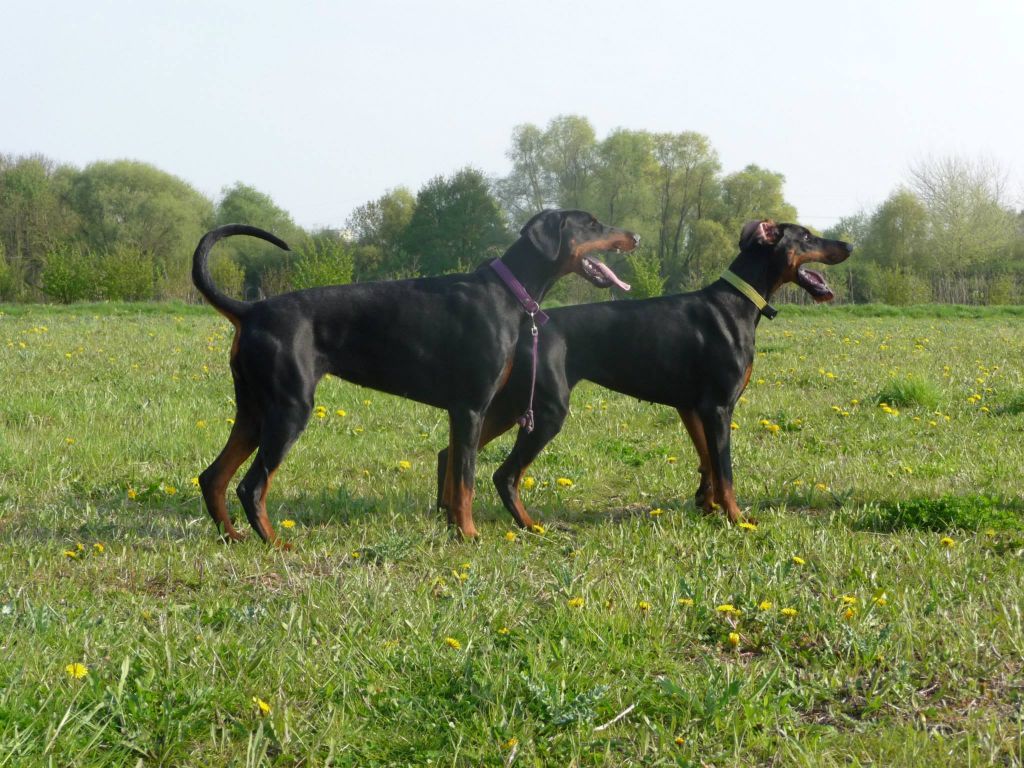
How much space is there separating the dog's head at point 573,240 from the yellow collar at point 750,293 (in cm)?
69

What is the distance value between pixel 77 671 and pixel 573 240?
11.0 feet

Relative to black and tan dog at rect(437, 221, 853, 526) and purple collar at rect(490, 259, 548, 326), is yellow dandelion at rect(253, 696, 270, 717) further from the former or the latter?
purple collar at rect(490, 259, 548, 326)

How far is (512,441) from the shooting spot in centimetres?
694

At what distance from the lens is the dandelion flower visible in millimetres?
2408

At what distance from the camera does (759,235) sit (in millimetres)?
5438

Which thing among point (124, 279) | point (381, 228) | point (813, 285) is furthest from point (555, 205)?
point (813, 285)

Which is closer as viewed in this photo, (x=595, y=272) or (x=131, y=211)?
(x=595, y=272)

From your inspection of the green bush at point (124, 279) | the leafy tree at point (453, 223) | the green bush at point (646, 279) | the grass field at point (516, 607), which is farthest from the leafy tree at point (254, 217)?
the grass field at point (516, 607)

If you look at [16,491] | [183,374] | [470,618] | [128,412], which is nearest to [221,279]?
[183,374]

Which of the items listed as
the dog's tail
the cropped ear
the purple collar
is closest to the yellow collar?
the cropped ear

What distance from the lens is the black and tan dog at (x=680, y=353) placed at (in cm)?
→ 505

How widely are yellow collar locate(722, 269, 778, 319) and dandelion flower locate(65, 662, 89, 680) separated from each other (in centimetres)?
400

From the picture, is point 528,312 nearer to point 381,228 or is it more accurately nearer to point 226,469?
point 226,469

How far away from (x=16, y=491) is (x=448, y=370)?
7.88 feet
